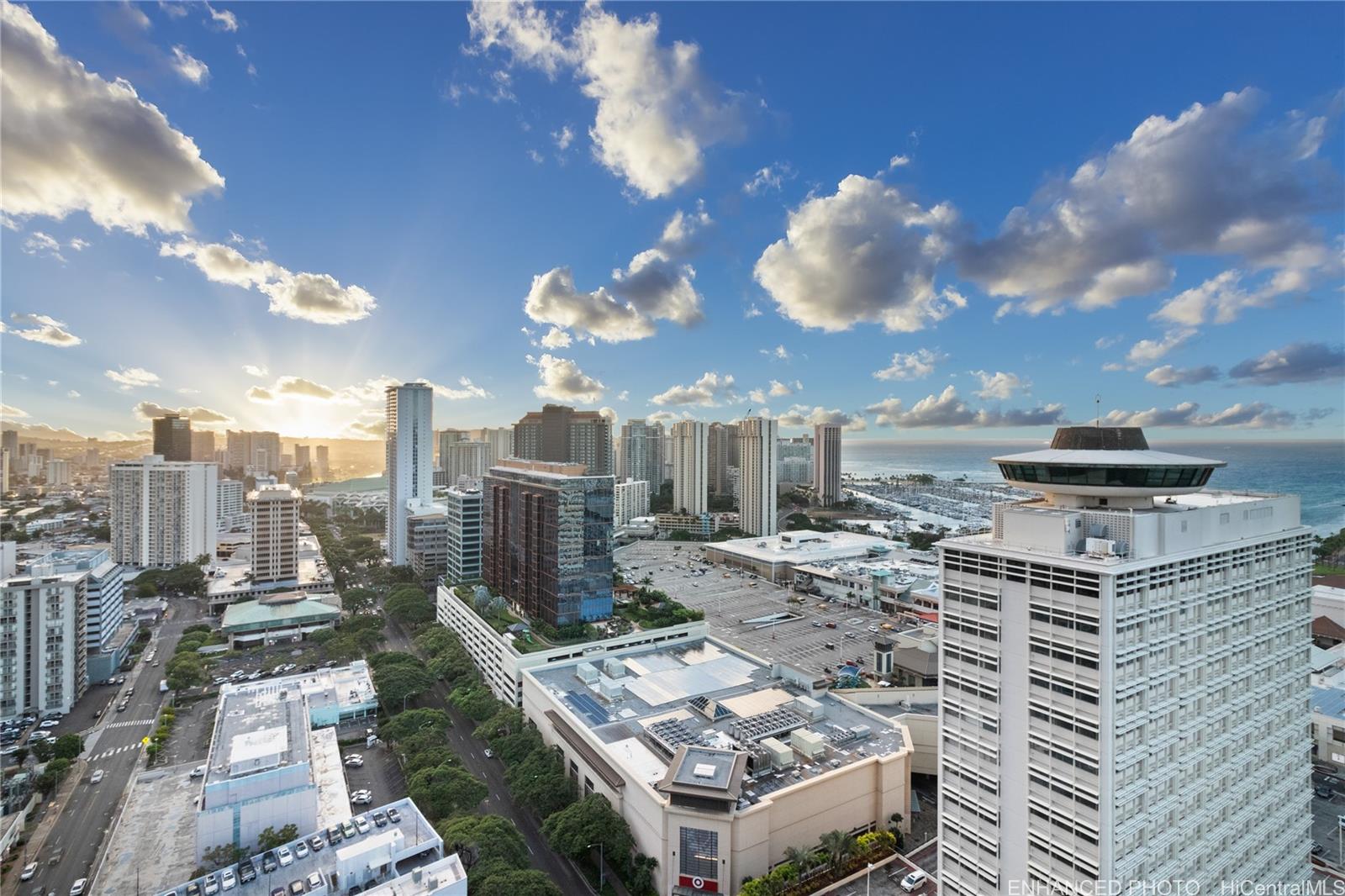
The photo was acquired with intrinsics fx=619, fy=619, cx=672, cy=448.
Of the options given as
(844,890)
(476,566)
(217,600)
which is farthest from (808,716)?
(217,600)

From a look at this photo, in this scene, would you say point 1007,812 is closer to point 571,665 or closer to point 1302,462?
point 571,665

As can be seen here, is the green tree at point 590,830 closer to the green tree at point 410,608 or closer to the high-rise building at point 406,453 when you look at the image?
the green tree at point 410,608

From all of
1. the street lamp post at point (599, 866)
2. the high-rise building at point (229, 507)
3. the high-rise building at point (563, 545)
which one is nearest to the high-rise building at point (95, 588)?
the high-rise building at point (563, 545)

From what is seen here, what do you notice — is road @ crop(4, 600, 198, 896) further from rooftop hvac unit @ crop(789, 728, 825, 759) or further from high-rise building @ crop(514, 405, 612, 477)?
high-rise building @ crop(514, 405, 612, 477)

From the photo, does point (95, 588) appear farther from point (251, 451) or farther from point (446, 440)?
point (251, 451)

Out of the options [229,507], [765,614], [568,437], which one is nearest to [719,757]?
[765,614]

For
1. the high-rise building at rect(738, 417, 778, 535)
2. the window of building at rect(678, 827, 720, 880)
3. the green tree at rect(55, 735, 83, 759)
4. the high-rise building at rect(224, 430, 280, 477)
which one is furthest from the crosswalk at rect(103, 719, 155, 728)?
the high-rise building at rect(224, 430, 280, 477)
